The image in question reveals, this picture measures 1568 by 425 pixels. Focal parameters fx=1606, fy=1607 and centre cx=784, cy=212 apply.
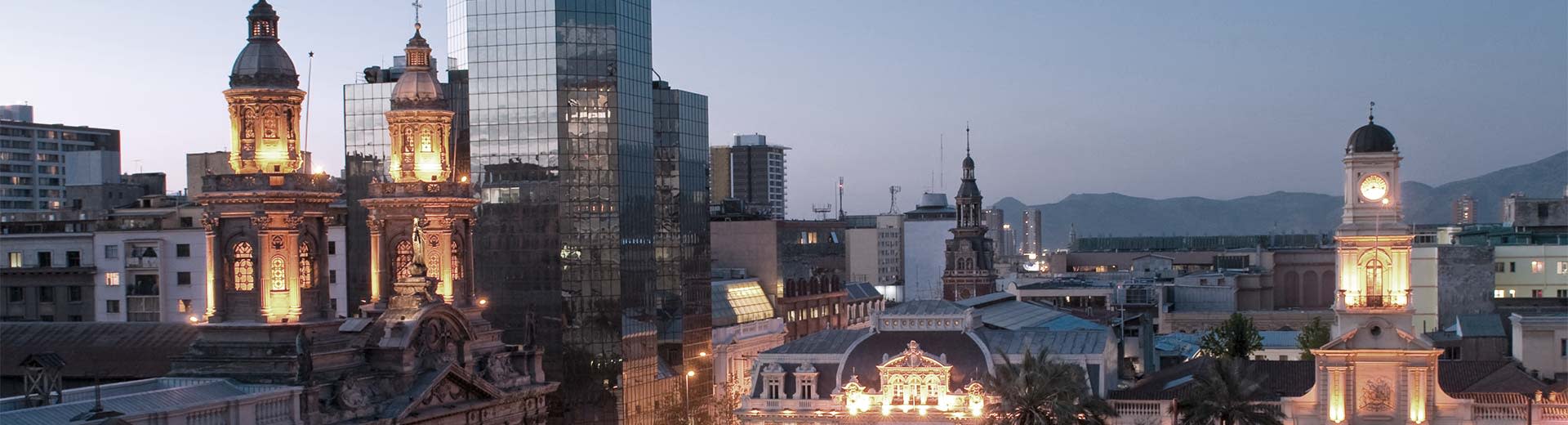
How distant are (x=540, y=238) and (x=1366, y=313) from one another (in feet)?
137

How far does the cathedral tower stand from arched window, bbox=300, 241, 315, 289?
13128 cm

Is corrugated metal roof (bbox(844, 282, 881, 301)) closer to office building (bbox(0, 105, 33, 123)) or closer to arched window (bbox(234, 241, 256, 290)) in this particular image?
office building (bbox(0, 105, 33, 123))

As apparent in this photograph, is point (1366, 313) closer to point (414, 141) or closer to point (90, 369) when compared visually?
point (414, 141)

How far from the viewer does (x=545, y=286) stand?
85125 mm

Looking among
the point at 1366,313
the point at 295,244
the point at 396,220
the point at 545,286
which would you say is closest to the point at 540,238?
the point at 545,286

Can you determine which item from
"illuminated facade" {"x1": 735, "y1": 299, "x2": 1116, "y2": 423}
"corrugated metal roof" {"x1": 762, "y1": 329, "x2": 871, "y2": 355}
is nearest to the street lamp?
"corrugated metal roof" {"x1": 762, "y1": 329, "x2": 871, "y2": 355}

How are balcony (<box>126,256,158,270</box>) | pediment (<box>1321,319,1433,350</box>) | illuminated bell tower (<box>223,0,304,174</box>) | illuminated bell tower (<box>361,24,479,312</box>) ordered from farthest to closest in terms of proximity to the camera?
1. balcony (<box>126,256,158,270</box>)
2. pediment (<box>1321,319,1433,350</box>)
3. illuminated bell tower (<box>361,24,479,312</box>)
4. illuminated bell tower (<box>223,0,304,174</box>)

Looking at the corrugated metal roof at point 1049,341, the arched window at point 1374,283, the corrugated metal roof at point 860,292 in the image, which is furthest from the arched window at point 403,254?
the corrugated metal roof at point 860,292

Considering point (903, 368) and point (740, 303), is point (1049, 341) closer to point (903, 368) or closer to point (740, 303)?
point (903, 368)

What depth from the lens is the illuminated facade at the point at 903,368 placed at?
74188 millimetres

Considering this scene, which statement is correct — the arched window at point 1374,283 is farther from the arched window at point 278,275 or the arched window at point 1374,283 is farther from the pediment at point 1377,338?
the arched window at point 278,275

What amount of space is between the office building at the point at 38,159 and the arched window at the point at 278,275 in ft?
275

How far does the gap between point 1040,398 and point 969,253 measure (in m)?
123

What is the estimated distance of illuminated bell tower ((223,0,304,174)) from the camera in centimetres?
5275
